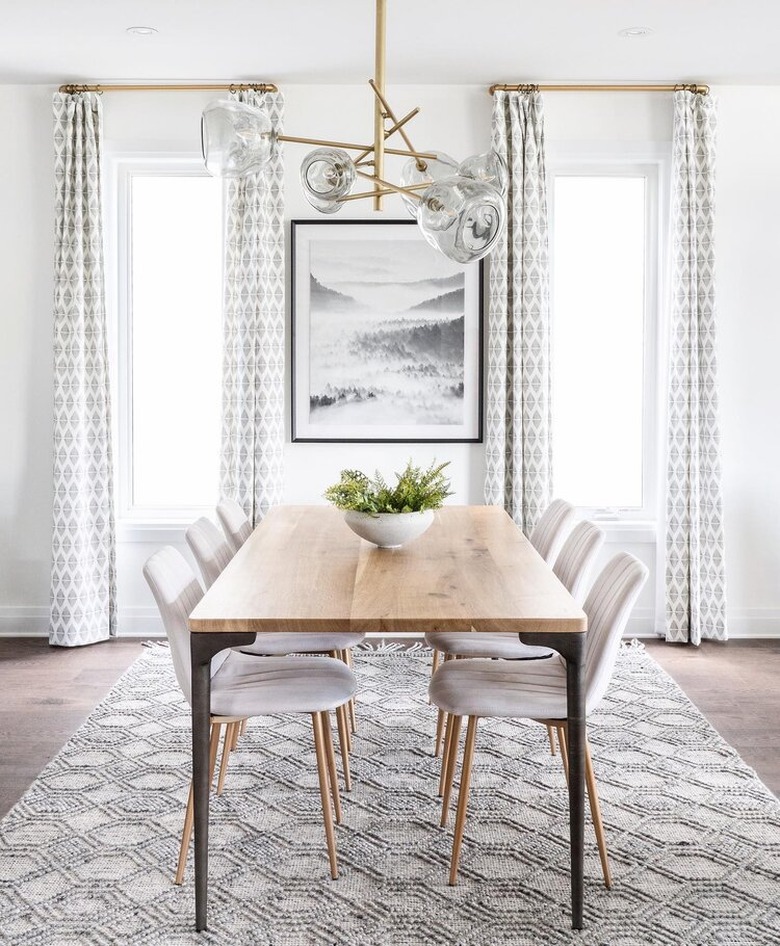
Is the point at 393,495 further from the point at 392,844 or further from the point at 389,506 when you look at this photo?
the point at 392,844

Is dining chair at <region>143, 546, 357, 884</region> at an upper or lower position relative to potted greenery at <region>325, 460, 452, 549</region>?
lower

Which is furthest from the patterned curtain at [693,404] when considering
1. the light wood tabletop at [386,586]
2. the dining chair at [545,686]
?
the dining chair at [545,686]

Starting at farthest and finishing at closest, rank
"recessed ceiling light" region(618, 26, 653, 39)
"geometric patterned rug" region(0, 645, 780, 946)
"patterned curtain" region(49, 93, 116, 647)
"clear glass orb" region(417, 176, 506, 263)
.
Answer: "patterned curtain" region(49, 93, 116, 647), "recessed ceiling light" region(618, 26, 653, 39), "geometric patterned rug" region(0, 645, 780, 946), "clear glass orb" region(417, 176, 506, 263)

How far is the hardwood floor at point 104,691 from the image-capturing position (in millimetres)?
3357

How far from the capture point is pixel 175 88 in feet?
15.5

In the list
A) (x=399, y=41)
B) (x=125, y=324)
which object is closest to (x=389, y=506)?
(x=399, y=41)

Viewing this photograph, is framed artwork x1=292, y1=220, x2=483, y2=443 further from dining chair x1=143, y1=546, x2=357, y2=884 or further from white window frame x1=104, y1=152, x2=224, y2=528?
dining chair x1=143, y1=546, x2=357, y2=884

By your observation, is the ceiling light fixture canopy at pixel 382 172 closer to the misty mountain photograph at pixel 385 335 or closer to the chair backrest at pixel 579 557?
the chair backrest at pixel 579 557

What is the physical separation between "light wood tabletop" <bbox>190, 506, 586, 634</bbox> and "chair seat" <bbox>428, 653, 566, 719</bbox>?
0.26m

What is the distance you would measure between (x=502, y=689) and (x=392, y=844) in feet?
1.86

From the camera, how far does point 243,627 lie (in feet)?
7.38

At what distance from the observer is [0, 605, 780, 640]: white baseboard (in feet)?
16.2

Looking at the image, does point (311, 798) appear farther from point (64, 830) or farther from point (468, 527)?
point (468, 527)

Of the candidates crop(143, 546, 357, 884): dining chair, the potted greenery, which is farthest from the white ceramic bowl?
crop(143, 546, 357, 884): dining chair
